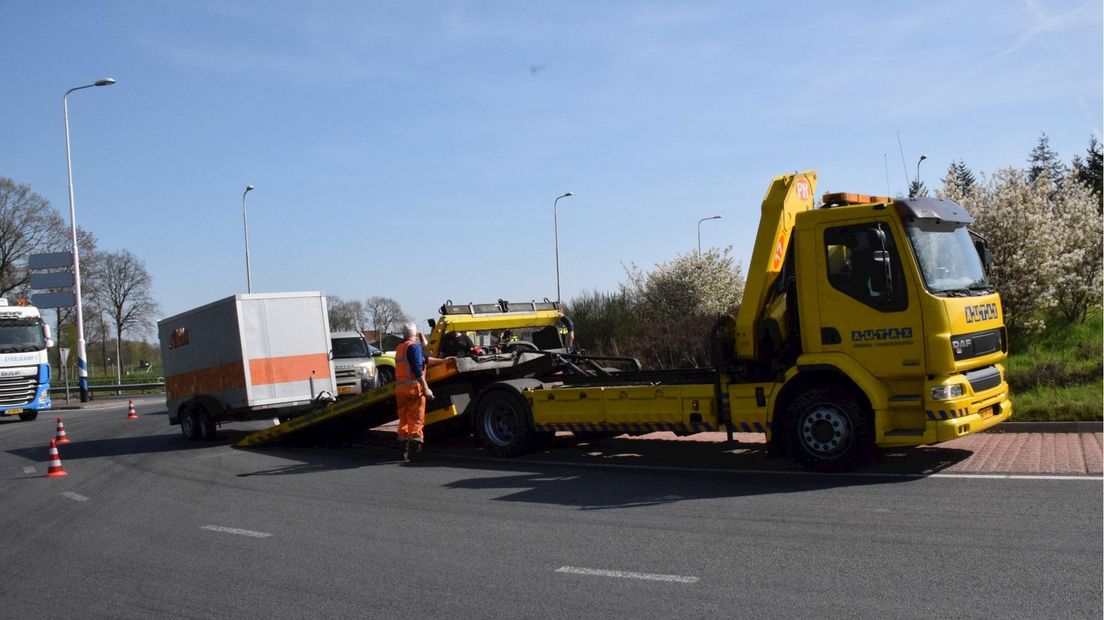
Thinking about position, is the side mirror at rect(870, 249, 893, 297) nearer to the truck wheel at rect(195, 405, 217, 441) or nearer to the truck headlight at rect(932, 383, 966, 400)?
the truck headlight at rect(932, 383, 966, 400)

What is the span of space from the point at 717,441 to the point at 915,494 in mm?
4494

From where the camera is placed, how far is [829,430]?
9.67m

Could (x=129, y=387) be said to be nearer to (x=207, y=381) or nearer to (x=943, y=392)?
(x=207, y=381)

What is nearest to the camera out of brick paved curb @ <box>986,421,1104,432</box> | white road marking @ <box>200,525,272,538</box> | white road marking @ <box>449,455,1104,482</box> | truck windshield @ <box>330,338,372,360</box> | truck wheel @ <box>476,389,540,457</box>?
white road marking @ <box>200,525,272,538</box>

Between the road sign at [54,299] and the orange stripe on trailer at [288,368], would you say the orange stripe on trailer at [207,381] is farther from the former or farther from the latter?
the road sign at [54,299]

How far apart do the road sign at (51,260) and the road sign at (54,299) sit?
108cm

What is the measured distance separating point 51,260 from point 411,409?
95.5ft

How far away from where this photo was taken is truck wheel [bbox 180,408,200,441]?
57.1 ft

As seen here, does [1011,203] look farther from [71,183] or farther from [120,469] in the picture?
[71,183]

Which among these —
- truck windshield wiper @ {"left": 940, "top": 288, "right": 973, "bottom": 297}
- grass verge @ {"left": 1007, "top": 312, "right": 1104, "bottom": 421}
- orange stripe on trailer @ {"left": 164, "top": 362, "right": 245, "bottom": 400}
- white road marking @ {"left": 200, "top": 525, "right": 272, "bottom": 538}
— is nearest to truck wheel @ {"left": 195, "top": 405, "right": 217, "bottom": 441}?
orange stripe on trailer @ {"left": 164, "top": 362, "right": 245, "bottom": 400}

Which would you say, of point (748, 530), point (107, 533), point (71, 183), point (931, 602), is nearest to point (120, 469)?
point (107, 533)

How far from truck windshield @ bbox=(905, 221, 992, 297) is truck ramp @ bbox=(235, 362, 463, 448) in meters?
6.31

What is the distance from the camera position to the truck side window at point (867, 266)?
9211 millimetres

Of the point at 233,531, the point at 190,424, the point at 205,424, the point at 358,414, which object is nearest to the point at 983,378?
the point at 233,531
